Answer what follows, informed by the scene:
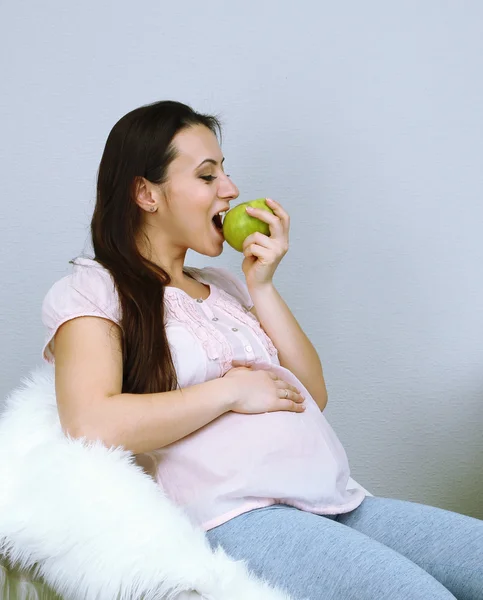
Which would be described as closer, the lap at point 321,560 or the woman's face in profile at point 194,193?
the lap at point 321,560

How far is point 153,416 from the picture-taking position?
3.81 ft

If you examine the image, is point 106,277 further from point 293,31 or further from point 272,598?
point 293,31

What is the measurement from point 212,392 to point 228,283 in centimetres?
41

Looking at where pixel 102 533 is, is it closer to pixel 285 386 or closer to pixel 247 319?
pixel 285 386

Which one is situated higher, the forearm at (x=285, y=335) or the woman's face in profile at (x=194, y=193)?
the woman's face in profile at (x=194, y=193)

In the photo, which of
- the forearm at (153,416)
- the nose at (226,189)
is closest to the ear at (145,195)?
the nose at (226,189)

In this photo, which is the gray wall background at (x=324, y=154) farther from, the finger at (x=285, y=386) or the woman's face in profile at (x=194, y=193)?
the finger at (x=285, y=386)

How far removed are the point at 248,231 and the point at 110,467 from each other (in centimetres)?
51

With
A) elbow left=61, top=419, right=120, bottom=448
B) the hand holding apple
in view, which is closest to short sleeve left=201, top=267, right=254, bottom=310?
the hand holding apple

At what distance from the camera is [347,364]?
2.06 meters

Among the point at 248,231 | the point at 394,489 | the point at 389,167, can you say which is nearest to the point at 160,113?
the point at 248,231

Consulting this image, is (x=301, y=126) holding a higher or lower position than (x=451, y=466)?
higher

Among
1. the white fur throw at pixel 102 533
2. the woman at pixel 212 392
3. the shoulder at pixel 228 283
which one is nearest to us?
the white fur throw at pixel 102 533

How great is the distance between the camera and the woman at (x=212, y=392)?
3.62 ft
